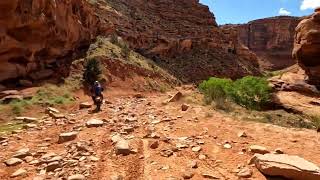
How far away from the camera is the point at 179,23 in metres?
57.4

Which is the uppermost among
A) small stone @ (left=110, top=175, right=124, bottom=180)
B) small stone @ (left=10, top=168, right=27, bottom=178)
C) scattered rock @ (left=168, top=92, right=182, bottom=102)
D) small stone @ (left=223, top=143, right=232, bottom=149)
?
scattered rock @ (left=168, top=92, right=182, bottom=102)

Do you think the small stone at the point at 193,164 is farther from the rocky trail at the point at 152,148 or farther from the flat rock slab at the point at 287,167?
the flat rock slab at the point at 287,167

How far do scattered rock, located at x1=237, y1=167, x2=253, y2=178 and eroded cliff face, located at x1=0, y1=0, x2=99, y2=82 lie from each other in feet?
52.0

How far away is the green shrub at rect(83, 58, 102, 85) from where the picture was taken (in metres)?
25.0

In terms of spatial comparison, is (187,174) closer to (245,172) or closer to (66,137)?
(245,172)

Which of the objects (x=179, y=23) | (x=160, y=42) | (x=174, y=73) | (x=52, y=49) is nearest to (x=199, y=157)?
(x=52, y=49)

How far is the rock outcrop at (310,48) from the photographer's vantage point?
28.8 metres

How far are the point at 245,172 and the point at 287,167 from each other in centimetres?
86

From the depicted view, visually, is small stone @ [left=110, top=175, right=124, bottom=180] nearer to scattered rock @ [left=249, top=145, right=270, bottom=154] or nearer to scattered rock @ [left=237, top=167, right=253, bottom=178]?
scattered rock @ [left=237, top=167, right=253, bottom=178]

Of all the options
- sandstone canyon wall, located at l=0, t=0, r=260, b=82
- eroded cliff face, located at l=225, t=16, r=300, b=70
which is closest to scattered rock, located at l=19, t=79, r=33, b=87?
sandstone canyon wall, located at l=0, t=0, r=260, b=82

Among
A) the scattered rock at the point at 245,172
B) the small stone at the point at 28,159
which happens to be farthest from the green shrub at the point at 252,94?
the small stone at the point at 28,159

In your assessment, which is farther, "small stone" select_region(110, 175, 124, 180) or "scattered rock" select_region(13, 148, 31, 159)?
"scattered rock" select_region(13, 148, 31, 159)

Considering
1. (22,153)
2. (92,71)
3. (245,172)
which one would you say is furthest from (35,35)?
(245,172)

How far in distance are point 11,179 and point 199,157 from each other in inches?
169
